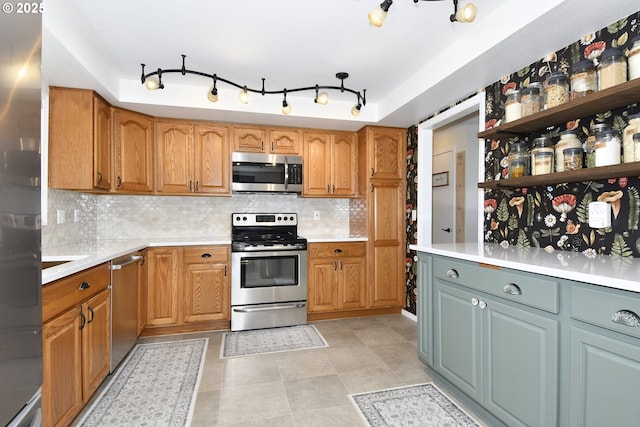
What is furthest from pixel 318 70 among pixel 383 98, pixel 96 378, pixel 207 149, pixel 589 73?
pixel 96 378

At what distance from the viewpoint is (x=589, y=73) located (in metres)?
1.63

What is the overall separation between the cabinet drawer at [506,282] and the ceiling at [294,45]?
4.34 ft

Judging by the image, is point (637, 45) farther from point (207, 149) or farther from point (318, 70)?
point (207, 149)

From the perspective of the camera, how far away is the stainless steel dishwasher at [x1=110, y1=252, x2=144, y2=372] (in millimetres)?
2320

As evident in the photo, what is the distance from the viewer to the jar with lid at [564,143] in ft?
5.88

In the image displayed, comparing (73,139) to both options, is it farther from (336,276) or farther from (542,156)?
(542,156)

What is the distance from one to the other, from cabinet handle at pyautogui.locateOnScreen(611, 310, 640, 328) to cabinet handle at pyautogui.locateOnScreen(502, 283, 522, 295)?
0.40 meters

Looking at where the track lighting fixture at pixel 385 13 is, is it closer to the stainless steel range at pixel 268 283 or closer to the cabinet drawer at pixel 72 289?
the cabinet drawer at pixel 72 289

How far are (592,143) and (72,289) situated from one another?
2.81 metres

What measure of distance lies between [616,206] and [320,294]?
8.44 feet

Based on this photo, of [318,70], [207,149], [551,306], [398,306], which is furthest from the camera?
[398,306]

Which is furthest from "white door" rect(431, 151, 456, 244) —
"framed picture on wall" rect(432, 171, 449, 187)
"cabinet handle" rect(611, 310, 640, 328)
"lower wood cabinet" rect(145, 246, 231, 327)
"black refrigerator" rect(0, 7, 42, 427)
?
"black refrigerator" rect(0, 7, 42, 427)

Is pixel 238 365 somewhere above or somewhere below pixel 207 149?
below

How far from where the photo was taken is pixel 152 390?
84.7 inches
